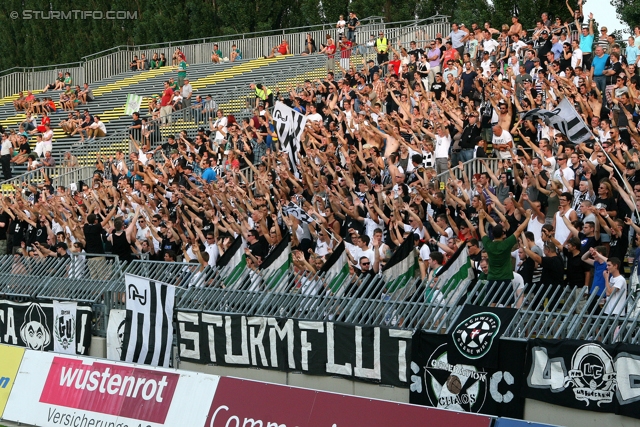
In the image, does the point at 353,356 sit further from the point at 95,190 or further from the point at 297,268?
the point at 95,190

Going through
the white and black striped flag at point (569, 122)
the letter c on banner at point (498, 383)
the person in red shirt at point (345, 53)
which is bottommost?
the letter c on banner at point (498, 383)

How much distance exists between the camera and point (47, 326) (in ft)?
59.7

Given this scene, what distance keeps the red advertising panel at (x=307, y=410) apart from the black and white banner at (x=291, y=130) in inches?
341

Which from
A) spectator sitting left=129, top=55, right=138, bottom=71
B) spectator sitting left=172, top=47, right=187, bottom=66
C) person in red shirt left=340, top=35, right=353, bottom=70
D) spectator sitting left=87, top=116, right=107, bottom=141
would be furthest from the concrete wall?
A: spectator sitting left=129, top=55, right=138, bottom=71

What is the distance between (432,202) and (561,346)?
21.3 feet

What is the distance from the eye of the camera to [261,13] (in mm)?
50781

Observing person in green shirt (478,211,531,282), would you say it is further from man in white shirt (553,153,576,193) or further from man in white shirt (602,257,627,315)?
man in white shirt (553,153,576,193)

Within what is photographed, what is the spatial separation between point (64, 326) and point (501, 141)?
8.54 metres

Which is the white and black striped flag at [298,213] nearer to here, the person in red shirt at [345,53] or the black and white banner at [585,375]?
the black and white banner at [585,375]

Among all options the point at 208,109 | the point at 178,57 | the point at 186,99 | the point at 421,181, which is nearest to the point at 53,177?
the point at 208,109

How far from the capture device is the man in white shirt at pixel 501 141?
19178 millimetres

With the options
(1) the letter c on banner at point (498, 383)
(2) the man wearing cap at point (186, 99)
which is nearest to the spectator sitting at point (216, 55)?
(2) the man wearing cap at point (186, 99)

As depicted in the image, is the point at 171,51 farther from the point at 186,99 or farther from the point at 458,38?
the point at 458,38

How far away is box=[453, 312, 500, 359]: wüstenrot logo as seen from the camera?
40.3 ft
